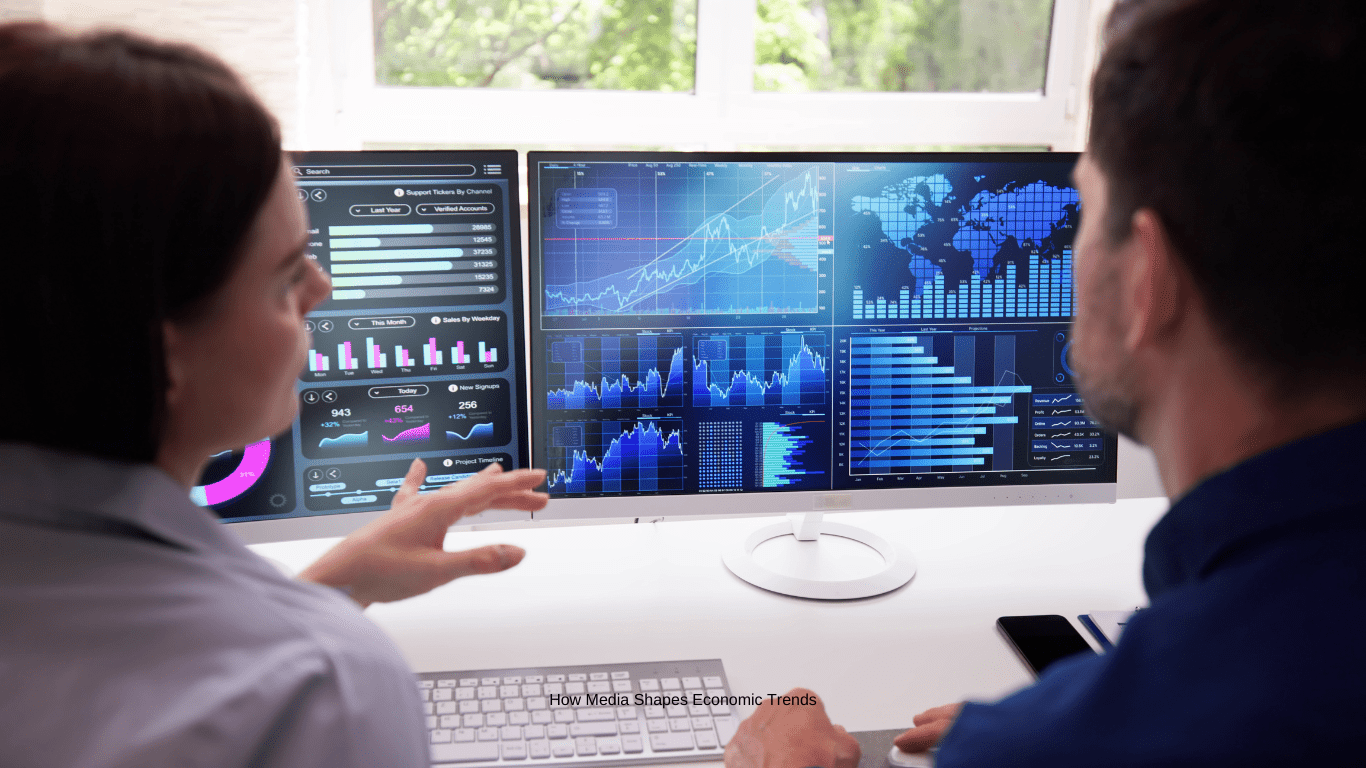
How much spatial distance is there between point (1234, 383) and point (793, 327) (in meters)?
0.68

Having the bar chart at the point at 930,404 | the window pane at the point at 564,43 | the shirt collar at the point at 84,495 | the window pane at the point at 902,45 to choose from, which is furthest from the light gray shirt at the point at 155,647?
the window pane at the point at 902,45

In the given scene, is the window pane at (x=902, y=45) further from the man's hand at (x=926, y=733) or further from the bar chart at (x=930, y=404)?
the man's hand at (x=926, y=733)

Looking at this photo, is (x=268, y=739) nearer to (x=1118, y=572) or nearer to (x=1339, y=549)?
(x=1339, y=549)

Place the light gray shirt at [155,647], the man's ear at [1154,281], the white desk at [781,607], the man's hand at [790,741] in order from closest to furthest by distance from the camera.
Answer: the light gray shirt at [155,647] → the man's ear at [1154,281] → the man's hand at [790,741] → the white desk at [781,607]

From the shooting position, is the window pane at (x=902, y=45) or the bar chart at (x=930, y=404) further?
the window pane at (x=902, y=45)

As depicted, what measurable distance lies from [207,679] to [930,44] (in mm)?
2345

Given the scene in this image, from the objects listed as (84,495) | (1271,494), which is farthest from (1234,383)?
(84,495)

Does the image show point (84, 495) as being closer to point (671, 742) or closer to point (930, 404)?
point (671, 742)

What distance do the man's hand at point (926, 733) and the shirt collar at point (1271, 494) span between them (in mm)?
368

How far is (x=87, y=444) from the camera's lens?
572 mm

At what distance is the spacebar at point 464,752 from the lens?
2.99ft

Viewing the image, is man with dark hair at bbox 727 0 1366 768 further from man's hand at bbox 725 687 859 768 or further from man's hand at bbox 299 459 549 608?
man's hand at bbox 299 459 549 608

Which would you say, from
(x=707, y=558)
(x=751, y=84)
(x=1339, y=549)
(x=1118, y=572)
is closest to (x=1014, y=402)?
(x=1118, y=572)

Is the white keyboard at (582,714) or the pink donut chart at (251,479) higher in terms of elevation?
the pink donut chart at (251,479)
